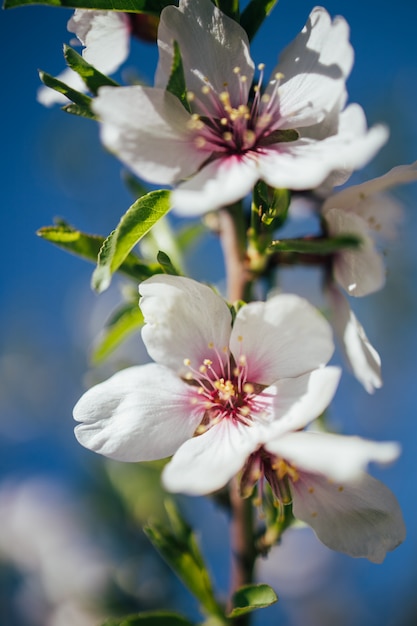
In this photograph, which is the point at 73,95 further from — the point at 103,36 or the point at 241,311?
the point at 241,311

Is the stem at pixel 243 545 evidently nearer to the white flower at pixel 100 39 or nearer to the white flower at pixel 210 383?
the white flower at pixel 210 383

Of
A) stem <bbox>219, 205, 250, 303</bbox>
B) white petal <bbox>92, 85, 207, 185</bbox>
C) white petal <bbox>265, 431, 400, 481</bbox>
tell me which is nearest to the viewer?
white petal <bbox>265, 431, 400, 481</bbox>

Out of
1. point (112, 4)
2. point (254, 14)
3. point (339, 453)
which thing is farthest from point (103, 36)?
point (339, 453)

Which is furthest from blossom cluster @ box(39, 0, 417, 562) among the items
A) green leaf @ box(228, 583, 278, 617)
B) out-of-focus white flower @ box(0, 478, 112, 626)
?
out-of-focus white flower @ box(0, 478, 112, 626)

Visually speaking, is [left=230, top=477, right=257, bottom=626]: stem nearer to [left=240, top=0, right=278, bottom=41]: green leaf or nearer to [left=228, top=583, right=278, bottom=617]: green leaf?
[left=228, top=583, right=278, bottom=617]: green leaf

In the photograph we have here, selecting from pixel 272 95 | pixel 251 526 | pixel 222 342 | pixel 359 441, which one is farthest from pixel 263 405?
pixel 272 95

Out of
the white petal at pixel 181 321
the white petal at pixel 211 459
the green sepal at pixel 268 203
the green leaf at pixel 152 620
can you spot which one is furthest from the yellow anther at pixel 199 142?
the green leaf at pixel 152 620

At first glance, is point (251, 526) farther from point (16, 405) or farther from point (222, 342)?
point (16, 405)
